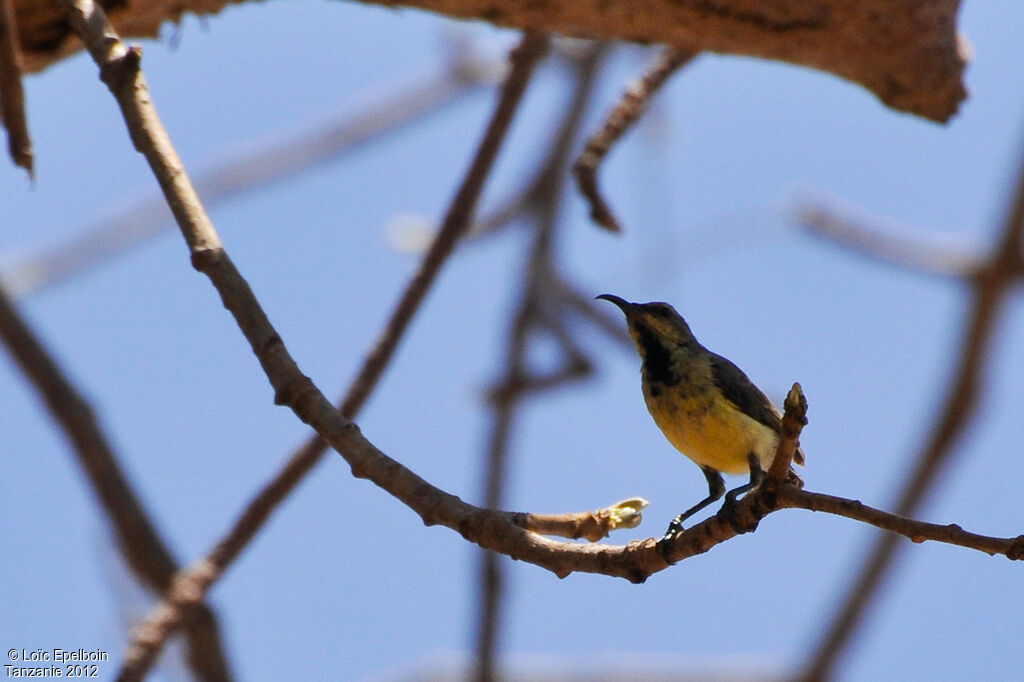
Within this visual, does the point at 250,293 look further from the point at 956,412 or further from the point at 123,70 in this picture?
the point at 956,412

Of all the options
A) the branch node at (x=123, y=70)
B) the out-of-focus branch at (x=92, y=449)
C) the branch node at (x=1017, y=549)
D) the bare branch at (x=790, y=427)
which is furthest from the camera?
the out-of-focus branch at (x=92, y=449)

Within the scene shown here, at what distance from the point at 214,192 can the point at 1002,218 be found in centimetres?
577

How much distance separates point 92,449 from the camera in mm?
4754

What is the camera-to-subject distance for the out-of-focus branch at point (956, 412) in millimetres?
6355

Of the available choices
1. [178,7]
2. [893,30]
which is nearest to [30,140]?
[178,7]

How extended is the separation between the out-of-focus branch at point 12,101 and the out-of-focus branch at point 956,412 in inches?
196

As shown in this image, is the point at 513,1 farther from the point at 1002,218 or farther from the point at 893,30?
the point at 1002,218

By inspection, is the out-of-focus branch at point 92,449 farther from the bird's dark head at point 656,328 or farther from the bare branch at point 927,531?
the bare branch at point 927,531

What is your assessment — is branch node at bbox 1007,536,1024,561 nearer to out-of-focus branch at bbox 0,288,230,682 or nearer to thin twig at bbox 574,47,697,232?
thin twig at bbox 574,47,697,232

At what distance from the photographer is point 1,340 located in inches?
188

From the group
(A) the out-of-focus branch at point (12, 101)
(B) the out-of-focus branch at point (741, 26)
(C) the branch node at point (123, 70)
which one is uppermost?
(B) the out-of-focus branch at point (741, 26)

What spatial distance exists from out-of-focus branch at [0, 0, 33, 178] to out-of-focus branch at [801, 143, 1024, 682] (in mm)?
4980

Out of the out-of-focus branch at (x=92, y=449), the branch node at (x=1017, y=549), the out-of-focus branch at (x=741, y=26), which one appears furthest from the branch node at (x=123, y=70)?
the branch node at (x=1017, y=549)

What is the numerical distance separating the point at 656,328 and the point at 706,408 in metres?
0.62
